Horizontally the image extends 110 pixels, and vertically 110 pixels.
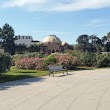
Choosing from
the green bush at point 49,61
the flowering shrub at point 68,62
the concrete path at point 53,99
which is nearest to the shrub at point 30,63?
the green bush at point 49,61

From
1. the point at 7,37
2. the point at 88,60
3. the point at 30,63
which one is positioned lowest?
the point at 30,63

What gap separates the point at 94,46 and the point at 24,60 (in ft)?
272

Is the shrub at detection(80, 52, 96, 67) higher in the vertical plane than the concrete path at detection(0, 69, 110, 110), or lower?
higher

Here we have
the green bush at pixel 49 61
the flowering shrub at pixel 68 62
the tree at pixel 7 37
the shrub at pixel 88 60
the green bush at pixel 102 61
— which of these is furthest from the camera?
the tree at pixel 7 37

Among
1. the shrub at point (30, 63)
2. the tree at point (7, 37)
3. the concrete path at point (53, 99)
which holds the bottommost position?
the concrete path at point (53, 99)

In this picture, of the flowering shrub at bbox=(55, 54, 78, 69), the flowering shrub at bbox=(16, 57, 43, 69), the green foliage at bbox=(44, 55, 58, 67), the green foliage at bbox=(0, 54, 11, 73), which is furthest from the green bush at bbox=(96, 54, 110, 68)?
the green foliage at bbox=(0, 54, 11, 73)

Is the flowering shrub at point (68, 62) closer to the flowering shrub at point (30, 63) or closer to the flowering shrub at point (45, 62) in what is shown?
the flowering shrub at point (45, 62)

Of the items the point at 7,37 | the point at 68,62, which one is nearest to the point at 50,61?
the point at 68,62

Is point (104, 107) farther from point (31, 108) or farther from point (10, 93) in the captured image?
point (10, 93)

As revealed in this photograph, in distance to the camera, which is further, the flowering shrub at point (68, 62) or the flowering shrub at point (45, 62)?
the flowering shrub at point (68, 62)

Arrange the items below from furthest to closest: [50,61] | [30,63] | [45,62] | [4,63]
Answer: [30,63], [50,61], [45,62], [4,63]

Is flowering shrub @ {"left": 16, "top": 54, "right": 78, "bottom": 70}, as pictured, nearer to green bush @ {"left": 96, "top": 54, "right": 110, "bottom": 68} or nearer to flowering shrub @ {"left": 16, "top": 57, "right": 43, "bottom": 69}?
flowering shrub @ {"left": 16, "top": 57, "right": 43, "bottom": 69}

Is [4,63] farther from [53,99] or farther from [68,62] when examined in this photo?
[68,62]

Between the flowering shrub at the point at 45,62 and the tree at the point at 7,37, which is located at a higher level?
the tree at the point at 7,37
